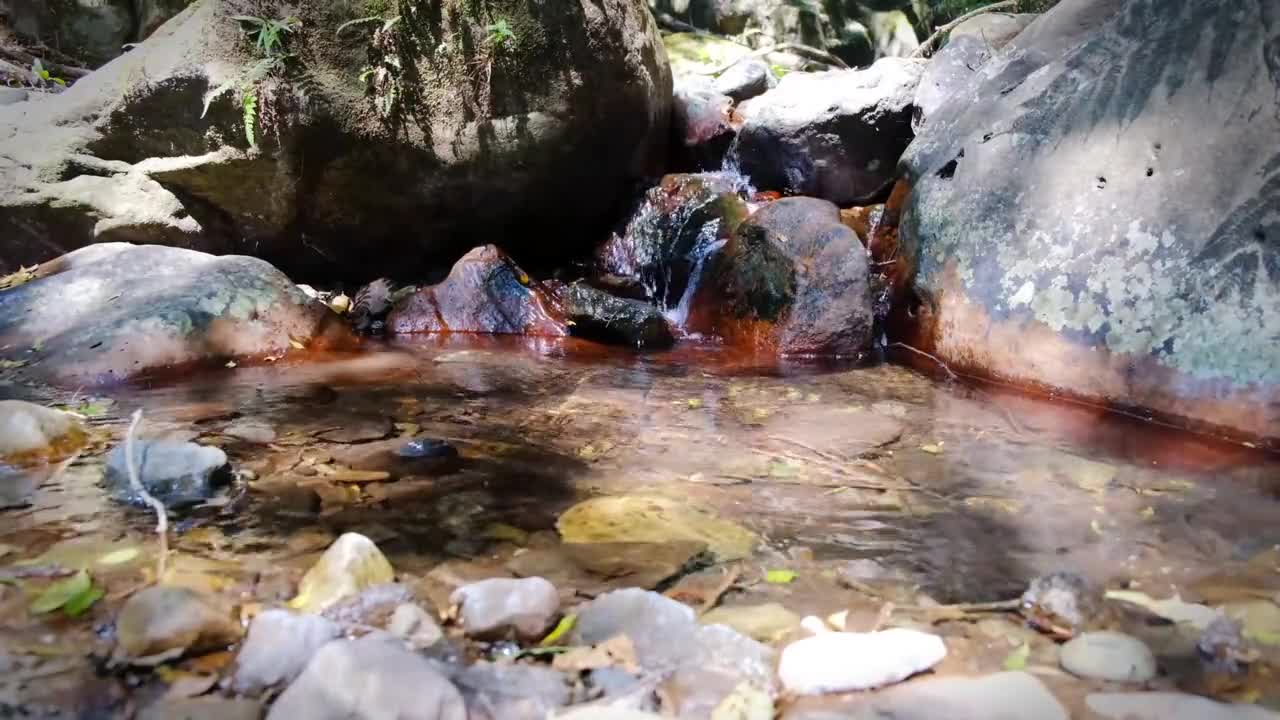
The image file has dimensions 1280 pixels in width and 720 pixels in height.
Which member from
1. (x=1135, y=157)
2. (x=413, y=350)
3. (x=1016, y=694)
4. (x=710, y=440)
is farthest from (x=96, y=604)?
(x=1135, y=157)

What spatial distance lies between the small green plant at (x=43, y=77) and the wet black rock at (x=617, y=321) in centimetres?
625

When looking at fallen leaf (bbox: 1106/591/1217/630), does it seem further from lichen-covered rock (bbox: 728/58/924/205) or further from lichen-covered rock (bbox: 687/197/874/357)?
lichen-covered rock (bbox: 728/58/924/205)

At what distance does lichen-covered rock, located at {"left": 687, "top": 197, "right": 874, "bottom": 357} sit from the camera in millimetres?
5367

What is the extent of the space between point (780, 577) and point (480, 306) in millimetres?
4487

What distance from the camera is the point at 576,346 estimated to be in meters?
5.75

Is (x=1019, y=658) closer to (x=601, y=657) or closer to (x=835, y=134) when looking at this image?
(x=601, y=657)

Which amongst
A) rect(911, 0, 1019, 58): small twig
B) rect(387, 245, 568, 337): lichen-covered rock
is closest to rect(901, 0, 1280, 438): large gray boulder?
rect(387, 245, 568, 337): lichen-covered rock

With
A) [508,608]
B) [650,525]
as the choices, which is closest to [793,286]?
[650,525]

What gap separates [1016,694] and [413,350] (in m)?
4.53

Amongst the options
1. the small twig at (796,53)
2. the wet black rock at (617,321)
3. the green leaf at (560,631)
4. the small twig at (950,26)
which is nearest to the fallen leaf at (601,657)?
the green leaf at (560,631)

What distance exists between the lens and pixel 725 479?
291cm

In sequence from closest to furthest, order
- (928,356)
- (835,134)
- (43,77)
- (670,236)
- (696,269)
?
(928,356) → (696,269) → (670,236) → (835,134) → (43,77)

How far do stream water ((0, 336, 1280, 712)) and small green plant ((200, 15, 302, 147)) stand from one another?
2005 mm

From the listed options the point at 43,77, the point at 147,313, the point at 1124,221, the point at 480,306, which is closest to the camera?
the point at 1124,221
